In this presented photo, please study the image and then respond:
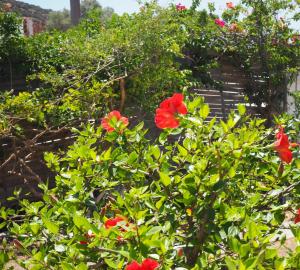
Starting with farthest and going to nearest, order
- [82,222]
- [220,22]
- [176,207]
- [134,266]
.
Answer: [220,22] → [176,207] → [82,222] → [134,266]

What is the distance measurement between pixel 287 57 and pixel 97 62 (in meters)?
3.68

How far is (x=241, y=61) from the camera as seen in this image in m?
7.80

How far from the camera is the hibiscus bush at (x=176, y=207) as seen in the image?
4.79 ft

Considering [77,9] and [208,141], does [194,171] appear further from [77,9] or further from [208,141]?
[77,9]

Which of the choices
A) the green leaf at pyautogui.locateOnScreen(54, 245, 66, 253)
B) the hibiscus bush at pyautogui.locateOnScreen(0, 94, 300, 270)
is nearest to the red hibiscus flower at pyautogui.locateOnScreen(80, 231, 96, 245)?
the hibiscus bush at pyautogui.locateOnScreen(0, 94, 300, 270)

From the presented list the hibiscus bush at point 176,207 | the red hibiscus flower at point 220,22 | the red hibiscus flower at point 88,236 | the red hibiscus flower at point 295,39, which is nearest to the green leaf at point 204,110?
the hibiscus bush at point 176,207

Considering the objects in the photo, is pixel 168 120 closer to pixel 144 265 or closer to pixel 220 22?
pixel 144 265

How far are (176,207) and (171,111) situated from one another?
359 mm

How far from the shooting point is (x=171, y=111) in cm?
189

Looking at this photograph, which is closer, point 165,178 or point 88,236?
point 88,236

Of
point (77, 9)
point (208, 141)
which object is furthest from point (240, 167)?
point (77, 9)

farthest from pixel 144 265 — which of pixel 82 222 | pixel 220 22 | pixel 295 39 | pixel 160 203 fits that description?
pixel 295 39

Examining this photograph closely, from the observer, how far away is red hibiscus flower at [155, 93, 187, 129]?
6.17 feet

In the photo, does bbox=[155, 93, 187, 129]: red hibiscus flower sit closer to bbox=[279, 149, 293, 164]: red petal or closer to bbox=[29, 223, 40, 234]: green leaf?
bbox=[279, 149, 293, 164]: red petal
